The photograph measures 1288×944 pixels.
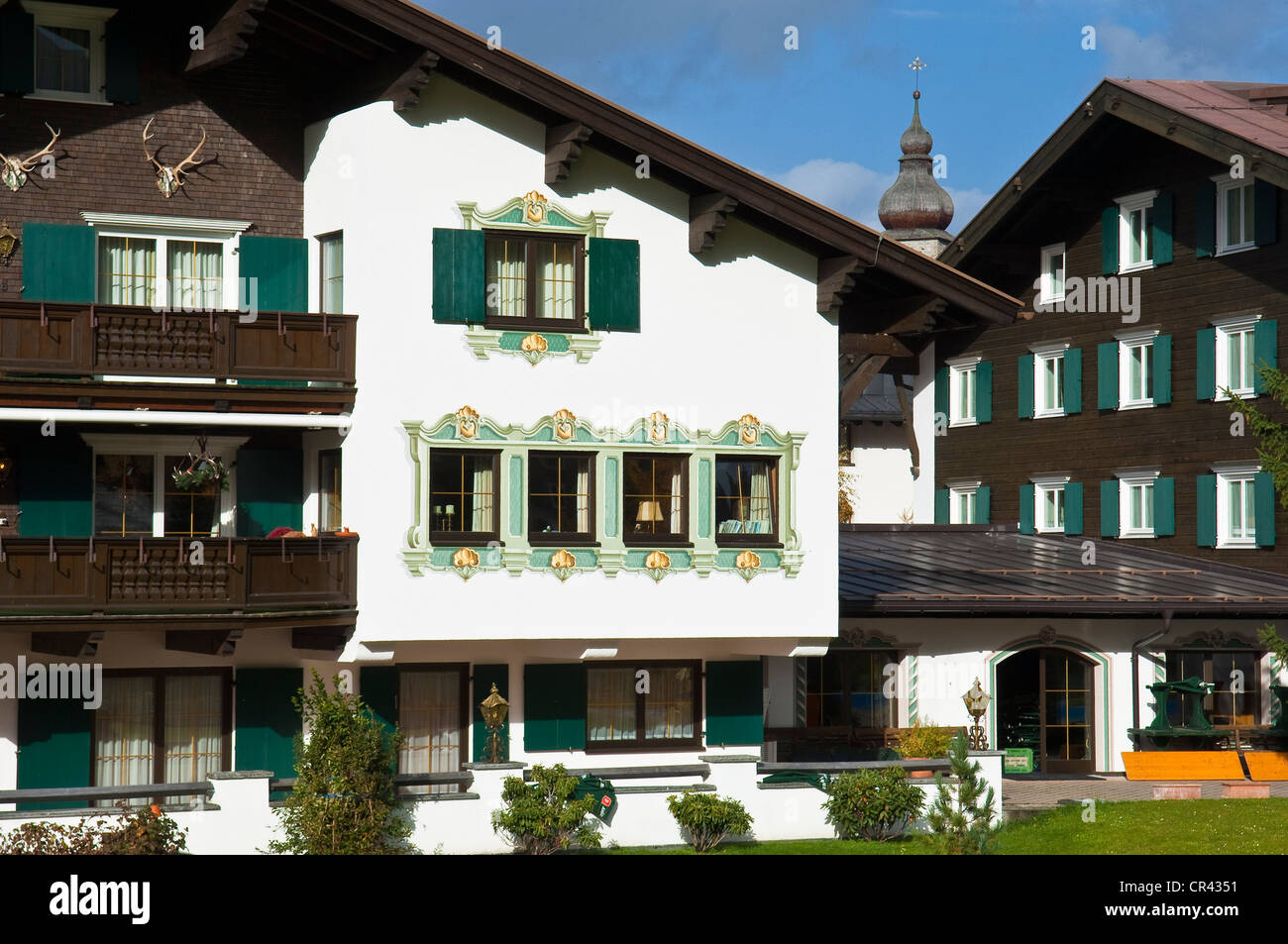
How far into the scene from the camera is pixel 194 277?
22984 mm

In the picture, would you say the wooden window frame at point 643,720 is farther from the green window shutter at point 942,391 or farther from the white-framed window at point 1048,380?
the green window shutter at point 942,391

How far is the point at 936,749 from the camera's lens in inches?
1099

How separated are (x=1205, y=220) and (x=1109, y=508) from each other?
599 centimetres

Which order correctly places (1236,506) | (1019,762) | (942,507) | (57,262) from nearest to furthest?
1. (57,262)
2. (1019,762)
3. (1236,506)
4. (942,507)

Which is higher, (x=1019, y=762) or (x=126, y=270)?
(x=126, y=270)

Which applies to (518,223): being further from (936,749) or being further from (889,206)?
(889,206)

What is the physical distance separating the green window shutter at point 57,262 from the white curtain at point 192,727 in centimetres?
475

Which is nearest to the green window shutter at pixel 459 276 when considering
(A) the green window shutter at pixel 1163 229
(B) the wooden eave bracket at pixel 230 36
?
(B) the wooden eave bracket at pixel 230 36

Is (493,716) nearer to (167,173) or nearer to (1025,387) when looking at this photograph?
(167,173)

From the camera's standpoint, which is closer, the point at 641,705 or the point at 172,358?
the point at 172,358

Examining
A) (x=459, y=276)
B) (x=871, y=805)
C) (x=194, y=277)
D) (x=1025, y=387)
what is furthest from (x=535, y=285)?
(x=1025, y=387)

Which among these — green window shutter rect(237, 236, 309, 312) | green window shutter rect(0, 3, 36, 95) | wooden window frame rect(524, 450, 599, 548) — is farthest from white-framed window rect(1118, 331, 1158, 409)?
green window shutter rect(0, 3, 36, 95)
